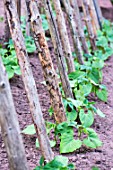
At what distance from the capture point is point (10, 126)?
2.23 m

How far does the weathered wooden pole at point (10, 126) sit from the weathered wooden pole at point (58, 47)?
143 centimetres

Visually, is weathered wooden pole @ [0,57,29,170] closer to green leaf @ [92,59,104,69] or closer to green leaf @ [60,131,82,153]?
green leaf @ [60,131,82,153]

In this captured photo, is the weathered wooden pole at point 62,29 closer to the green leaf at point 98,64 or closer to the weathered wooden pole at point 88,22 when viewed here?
the green leaf at point 98,64

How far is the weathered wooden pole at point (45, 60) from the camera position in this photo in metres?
3.23

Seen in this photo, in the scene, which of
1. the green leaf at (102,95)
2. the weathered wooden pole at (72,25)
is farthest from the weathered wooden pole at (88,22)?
the green leaf at (102,95)

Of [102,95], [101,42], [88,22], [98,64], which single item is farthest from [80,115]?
[101,42]

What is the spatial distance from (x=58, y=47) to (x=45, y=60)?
13.4 inches

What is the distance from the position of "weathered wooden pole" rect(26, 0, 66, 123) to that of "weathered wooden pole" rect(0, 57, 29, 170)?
111cm

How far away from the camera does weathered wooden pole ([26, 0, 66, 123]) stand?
10.6 feet

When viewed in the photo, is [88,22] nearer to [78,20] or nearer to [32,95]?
[78,20]

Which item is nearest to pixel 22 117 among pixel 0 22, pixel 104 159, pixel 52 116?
pixel 52 116

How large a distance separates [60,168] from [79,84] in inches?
68.1

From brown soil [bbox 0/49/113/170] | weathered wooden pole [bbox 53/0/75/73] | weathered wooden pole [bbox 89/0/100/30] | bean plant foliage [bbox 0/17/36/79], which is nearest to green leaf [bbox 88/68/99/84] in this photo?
brown soil [bbox 0/49/113/170]

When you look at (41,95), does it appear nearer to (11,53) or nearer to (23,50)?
(11,53)
